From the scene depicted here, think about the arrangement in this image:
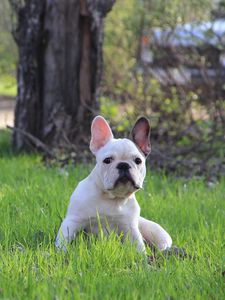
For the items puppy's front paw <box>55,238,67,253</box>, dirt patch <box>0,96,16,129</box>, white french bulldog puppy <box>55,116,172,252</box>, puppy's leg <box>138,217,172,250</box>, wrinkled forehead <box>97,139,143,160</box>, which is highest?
wrinkled forehead <box>97,139,143,160</box>

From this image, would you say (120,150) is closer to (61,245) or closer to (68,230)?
(68,230)

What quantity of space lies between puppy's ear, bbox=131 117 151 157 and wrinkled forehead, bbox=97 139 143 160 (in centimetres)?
18

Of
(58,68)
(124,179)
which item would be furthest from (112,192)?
(58,68)

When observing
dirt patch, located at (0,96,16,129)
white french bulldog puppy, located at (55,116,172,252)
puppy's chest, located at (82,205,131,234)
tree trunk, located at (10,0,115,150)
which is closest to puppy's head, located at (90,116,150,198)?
white french bulldog puppy, located at (55,116,172,252)

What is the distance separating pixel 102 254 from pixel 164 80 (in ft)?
22.2

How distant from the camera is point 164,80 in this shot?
10.7 meters

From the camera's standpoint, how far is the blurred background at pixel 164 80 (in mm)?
8680

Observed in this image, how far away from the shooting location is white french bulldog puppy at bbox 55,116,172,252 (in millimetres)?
4539

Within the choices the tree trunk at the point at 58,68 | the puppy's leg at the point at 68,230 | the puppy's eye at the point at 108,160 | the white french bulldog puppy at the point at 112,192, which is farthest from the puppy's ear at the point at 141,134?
the tree trunk at the point at 58,68

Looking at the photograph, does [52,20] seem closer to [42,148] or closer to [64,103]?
[64,103]

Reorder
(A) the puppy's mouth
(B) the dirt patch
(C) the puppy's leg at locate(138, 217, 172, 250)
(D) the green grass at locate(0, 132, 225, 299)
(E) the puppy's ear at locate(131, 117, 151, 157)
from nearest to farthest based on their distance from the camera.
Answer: (D) the green grass at locate(0, 132, 225, 299) → (A) the puppy's mouth → (C) the puppy's leg at locate(138, 217, 172, 250) → (E) the puppy's ear at locate(131, 117, 151, 157) → (B) the dirt patch

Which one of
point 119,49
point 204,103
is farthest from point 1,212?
point 119,49

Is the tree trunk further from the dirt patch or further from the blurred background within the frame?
the dirt patch

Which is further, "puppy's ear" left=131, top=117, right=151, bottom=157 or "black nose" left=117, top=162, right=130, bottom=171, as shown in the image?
"puppy's ear" left=131, top=117, right=151, bottom=157
